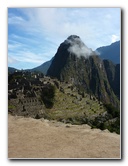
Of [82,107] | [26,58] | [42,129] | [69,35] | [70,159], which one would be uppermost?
[69,35]

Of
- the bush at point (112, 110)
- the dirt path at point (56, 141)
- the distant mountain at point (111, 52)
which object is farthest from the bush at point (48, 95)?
the distant mountain at point (111, 52)

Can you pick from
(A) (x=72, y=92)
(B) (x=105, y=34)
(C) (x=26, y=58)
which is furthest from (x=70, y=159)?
(B) (x=105, y=34)

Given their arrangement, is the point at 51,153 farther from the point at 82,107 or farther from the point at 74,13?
the point at 74,13

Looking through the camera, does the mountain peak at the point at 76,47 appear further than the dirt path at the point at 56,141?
Yes

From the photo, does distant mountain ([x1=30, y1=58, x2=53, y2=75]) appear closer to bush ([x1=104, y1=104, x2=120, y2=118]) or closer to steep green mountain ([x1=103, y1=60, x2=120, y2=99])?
steep green mountain ([x1=103, y1=60, x2=120, y2=99])

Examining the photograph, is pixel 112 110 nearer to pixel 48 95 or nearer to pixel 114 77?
pixel 114 77

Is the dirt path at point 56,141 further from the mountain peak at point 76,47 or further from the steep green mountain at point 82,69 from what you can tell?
the mountain peak at point 76,47
